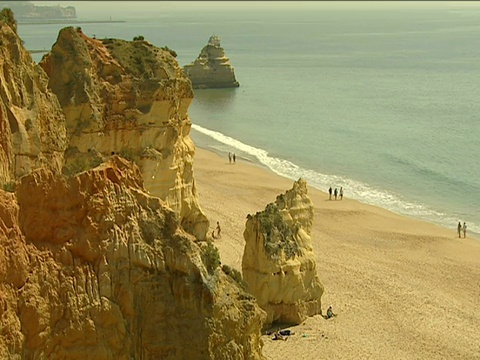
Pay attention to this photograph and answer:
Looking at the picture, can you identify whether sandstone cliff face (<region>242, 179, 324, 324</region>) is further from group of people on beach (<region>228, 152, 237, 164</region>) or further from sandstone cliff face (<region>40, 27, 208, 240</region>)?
group of people on beach (<region>228, 152, 237, 164</region>)

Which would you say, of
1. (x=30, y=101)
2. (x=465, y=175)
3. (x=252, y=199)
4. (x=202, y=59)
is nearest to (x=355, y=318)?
(x=30, y=101)

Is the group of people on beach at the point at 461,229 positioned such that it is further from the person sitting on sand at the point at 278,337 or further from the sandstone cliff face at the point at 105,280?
the sandstone cliff face at the point at 105,280

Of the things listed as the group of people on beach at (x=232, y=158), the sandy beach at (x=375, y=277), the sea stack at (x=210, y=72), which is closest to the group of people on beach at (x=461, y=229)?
the sandy beach at (x=375, y=277)

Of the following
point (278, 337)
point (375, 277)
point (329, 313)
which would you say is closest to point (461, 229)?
point (375, 277)

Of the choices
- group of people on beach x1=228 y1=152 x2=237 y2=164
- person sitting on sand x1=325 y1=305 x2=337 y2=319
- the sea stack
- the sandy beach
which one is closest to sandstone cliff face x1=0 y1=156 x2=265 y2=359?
the sandy beach

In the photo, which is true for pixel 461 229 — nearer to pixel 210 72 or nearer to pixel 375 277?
pixel 375 277
